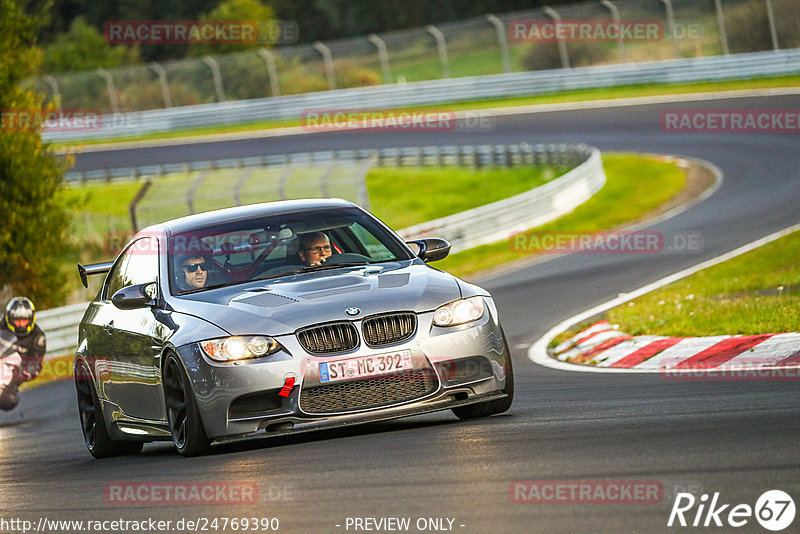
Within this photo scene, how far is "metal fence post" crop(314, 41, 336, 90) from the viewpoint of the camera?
5094cm

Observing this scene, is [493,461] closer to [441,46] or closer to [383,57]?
[441,46]

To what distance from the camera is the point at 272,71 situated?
52250 mm

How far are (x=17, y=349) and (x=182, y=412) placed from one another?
6.53 metres

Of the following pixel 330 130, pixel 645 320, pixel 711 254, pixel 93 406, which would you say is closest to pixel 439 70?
pixel 330 130

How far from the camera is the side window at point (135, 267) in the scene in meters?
9.08

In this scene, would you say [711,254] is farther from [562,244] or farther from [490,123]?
[490,123]

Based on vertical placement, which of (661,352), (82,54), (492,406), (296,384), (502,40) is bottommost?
(502,40)

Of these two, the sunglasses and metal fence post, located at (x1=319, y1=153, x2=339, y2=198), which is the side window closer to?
the sunglasses

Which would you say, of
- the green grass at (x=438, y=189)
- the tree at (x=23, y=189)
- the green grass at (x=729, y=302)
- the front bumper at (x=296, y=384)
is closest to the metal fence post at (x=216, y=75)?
the green grass at (x=438, y=189)

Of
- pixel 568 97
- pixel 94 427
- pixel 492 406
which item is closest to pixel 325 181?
pixel 94 427

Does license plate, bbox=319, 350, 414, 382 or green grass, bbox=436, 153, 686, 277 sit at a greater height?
license plate, bbox=319, 350, 414, 382

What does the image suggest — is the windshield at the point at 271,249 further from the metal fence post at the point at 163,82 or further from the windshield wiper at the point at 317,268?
the metal fence post at the point at 163,82

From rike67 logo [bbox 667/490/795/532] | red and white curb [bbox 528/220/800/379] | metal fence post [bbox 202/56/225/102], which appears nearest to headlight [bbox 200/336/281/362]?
rike67 logo [bbox 667/490/795/532]

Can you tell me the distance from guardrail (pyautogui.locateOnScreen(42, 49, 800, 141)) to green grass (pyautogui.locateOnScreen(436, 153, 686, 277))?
29.5 feet
